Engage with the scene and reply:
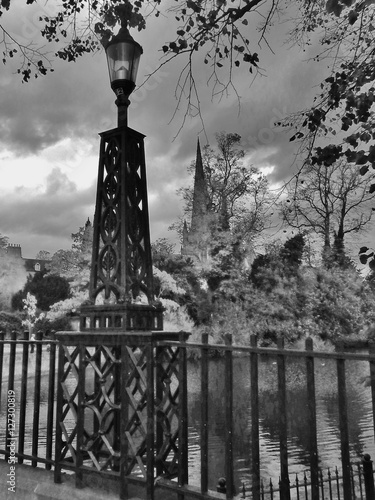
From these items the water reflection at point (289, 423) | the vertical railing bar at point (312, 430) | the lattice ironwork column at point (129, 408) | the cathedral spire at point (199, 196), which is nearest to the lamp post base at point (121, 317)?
the lattice ironwork column at point (129, 408)

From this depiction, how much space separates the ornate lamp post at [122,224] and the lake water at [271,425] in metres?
2.47

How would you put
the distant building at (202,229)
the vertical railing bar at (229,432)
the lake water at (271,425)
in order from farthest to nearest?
1. the distant building at (202,229)
2. the lake water at (271,425)
3. the vertical railing bar at (229,432)

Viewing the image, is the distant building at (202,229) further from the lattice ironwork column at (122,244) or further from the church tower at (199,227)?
the lattice ironwork column at (122,244)

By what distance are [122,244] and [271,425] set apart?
1042 centimetres

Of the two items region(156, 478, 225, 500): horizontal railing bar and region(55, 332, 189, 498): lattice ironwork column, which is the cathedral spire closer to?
region(55, 332, 189, 498): lattice ironwork column

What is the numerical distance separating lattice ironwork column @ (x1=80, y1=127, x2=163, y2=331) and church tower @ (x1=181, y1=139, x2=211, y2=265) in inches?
874

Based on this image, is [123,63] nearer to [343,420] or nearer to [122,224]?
[122,224]

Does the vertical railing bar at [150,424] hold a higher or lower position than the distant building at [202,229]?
lower

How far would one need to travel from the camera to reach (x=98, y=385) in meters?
4.02

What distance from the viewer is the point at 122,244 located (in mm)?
4180

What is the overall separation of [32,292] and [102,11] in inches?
1687

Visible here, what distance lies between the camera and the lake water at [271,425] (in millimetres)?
9539

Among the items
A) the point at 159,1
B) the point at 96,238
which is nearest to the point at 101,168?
the point at 96,238

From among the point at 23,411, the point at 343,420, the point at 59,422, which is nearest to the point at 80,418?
the point at 59,422
